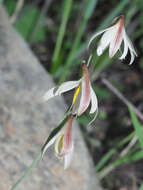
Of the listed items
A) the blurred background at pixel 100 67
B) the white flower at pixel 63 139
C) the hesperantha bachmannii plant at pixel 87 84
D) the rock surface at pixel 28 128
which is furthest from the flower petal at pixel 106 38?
Answer: the blurred background at pixel 100 67

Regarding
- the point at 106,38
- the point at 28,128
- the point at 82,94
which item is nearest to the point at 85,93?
the point at 82,94

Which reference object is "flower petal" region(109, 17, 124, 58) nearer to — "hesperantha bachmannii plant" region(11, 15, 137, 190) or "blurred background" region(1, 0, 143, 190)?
"hesperantha bachmannii plant" region(11, 15, 137, 190)

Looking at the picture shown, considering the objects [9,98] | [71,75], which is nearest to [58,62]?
[71,75]

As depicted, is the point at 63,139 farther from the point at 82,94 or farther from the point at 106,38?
the point at 106,38

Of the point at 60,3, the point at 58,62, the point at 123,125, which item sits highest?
the point at 60,3

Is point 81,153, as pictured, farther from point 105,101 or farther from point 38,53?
point 38,53

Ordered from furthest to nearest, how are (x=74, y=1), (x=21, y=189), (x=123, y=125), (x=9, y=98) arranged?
1. (x=74, y=1)
2. (x=123, y=125)
3. (x=9, y=98)
4. (x=21, y=189)
